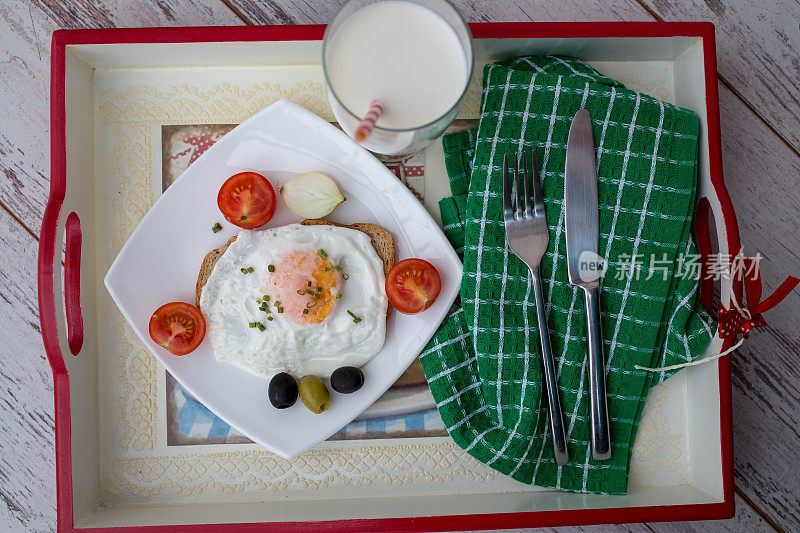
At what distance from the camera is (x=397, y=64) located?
1.24 m

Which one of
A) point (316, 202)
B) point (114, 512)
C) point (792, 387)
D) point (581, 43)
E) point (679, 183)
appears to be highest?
point (581, 43)

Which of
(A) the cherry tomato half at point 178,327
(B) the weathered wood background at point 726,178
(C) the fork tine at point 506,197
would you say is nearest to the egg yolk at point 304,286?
(A) the cherry tomato half at point 178,327

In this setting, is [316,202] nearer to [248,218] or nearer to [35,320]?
[248,218]

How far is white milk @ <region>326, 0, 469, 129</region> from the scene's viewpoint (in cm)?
124

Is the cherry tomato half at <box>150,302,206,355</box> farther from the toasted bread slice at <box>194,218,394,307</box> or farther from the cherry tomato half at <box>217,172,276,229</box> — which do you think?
the cherry tomato half at <box>217,172,276,229</box>

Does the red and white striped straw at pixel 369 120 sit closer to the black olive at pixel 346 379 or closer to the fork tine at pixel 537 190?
the fork tine at pixel 537 190

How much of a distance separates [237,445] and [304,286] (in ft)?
1.65

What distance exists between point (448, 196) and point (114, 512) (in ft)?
4.03

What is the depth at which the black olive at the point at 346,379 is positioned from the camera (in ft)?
4.77

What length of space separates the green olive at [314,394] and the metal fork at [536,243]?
57cm

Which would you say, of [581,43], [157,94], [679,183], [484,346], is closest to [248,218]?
[157,94]

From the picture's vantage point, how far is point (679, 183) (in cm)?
151

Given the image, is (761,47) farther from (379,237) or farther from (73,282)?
(73,282)

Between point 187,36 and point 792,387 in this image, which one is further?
point 792,387
